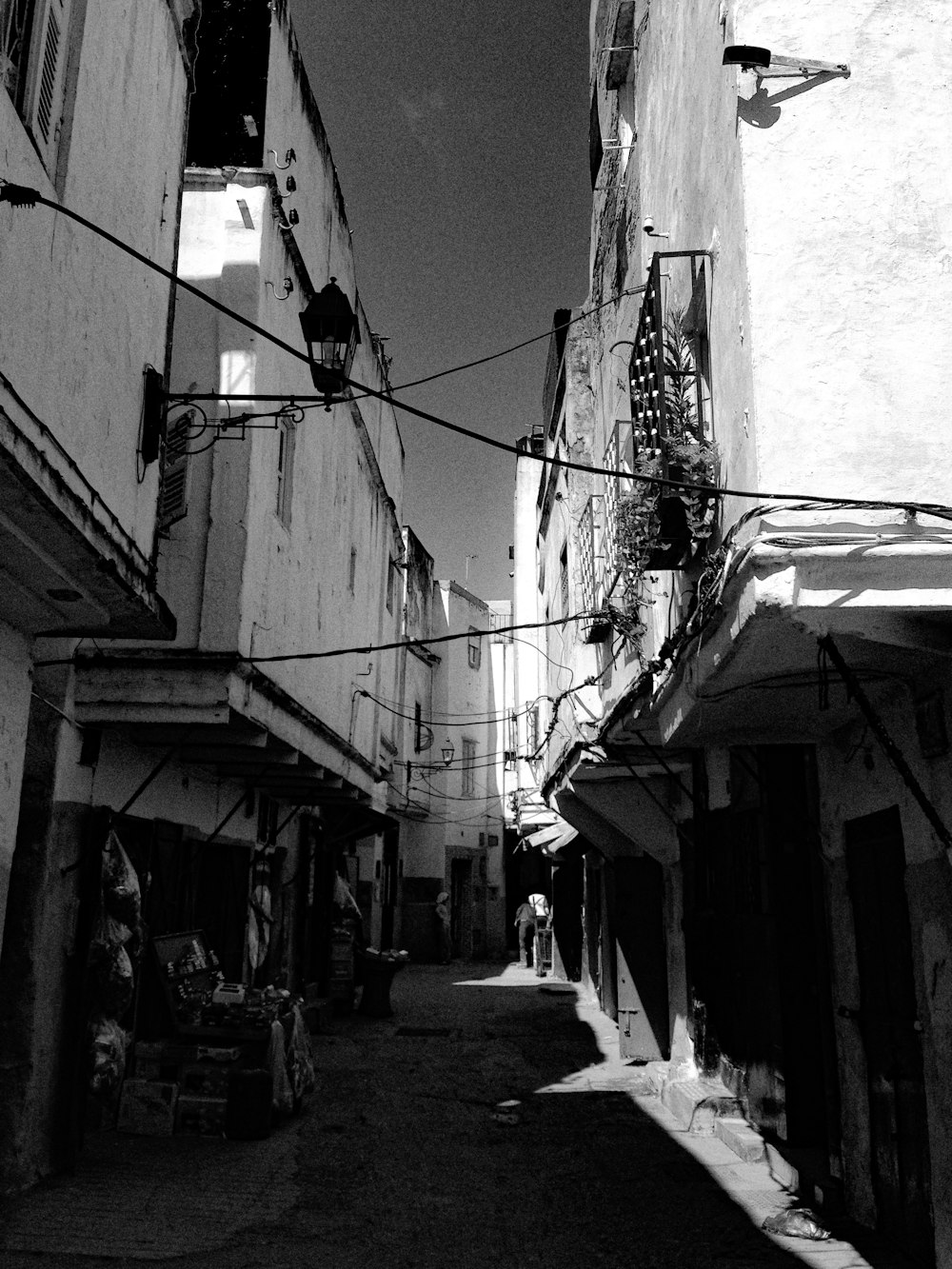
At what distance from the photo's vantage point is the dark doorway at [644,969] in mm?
12141

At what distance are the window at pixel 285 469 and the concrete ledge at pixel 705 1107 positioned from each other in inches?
266

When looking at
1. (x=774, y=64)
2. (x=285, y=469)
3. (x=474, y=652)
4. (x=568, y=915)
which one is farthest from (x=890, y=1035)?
(x=474, y=652)

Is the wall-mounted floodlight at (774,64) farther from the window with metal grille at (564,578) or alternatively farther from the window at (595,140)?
the window with metal grille at (564,578)

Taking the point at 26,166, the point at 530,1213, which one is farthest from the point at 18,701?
the point at 530,1213

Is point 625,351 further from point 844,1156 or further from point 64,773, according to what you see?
point 844,1156

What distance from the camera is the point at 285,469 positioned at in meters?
11.5

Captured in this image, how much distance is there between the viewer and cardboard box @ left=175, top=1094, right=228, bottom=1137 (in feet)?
28.8

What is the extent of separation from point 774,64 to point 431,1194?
23.9ft

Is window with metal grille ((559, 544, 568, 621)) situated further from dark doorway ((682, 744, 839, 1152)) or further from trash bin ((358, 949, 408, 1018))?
trash bin ((358, 949, 408, 1018))

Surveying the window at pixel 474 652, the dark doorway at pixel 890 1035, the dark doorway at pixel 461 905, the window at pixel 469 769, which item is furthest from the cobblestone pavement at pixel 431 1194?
the window at pixel 474 652

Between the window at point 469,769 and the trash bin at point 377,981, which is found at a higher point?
the window at point 469,769

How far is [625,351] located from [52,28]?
573 cm

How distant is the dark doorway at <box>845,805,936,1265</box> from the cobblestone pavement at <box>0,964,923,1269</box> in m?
0.31

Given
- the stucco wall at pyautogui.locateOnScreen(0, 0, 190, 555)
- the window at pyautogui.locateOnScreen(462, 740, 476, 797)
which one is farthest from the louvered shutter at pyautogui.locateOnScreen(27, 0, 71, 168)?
the window at pyautogui.locateOnScreen(462, 740, 476, 797)
